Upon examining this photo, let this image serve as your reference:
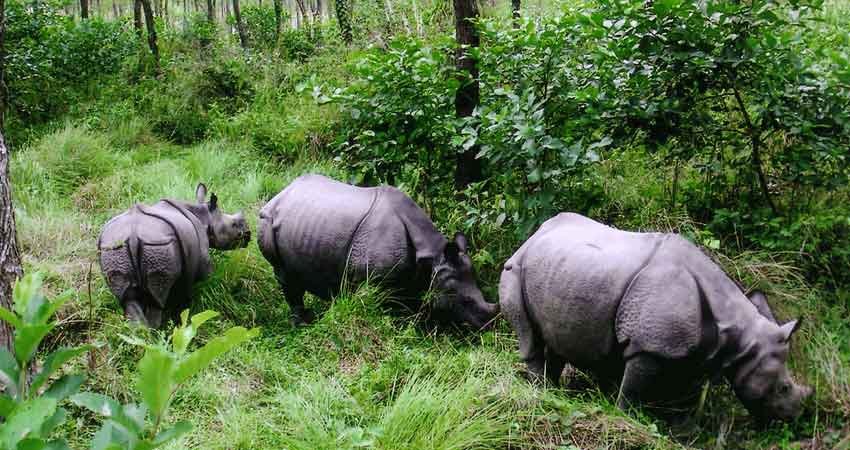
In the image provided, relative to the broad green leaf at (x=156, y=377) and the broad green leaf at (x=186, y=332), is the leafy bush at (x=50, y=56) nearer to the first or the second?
the broad green leaf at (x=186, y=332)

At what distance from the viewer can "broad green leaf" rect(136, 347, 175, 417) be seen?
1.20m

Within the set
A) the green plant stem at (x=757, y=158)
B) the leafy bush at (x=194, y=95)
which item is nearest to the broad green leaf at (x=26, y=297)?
the green plant stem at (x=757, y=158)

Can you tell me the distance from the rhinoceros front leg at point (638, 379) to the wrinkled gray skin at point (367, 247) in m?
1.47

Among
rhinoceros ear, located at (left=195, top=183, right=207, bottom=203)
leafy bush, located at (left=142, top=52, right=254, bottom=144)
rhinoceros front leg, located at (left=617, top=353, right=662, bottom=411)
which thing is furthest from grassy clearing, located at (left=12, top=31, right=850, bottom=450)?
leafy bush, located at (left=142, top=52, right=254, bottom=144)

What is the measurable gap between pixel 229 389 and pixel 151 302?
1.33m

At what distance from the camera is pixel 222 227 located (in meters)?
6.56

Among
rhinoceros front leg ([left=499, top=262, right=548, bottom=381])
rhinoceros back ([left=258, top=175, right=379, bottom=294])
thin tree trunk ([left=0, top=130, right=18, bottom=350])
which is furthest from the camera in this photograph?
rhinoceros back ([left=258, top=175, right=379, bottom=294])

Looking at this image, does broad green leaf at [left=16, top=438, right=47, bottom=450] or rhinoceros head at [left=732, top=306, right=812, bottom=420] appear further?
rhinoceros head at [left=732, top=306, right=812, bottom=420]

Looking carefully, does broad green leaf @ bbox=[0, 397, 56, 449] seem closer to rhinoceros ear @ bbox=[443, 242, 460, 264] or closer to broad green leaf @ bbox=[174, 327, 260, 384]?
broad green leaf @ bbox=[174, 327, 260, 384]

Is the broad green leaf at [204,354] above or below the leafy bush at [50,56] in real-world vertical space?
above

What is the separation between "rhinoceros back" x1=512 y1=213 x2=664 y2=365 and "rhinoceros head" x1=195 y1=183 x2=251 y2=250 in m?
3.23

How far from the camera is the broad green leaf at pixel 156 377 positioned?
1199 millimetres

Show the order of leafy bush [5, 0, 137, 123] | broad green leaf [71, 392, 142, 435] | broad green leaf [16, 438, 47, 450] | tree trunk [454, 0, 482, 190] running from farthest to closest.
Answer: leafy bush [5, 0, 137, 123] < tree trunk [454, 0, 482, 190] < broad green leaf [71, 392, 142, 435] < broad green leaf [16, 438, 47, 450]

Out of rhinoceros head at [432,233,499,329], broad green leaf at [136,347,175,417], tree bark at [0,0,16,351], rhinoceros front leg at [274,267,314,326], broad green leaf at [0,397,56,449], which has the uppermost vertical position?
broad green leaf at [136,347,175,417]
